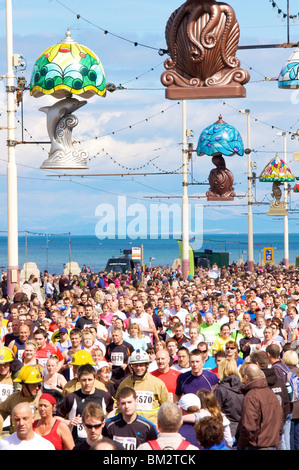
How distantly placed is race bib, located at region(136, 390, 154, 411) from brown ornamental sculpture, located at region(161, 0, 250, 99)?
3069mm

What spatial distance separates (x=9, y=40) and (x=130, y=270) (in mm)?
21609

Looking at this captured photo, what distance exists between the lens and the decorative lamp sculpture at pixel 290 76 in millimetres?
11562

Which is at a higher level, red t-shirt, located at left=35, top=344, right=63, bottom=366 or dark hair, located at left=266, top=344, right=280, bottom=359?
dark hair, located at left=266, top=344, right=280, bottom=359

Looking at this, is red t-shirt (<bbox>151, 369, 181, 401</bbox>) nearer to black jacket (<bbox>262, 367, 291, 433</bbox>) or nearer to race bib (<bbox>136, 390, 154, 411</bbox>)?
race bib (<bbox>136, 390, 154, 411</bbox>)

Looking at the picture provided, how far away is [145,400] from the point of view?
9578mm

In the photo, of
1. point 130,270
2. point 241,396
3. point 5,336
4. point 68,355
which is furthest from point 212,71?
point 130,270

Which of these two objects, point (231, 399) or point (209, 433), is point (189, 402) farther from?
point (231, 399)

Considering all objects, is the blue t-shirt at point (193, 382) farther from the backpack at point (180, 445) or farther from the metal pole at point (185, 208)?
the metal pole at point (185, 208)

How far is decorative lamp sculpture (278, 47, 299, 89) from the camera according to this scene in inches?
455

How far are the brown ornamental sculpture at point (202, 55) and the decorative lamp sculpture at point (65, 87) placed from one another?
7.13m

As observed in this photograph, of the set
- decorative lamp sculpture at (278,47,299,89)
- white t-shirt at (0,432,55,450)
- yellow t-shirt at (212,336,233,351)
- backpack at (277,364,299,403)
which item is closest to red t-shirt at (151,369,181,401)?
backpack at (277,364,299,403)

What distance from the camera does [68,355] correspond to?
42.2 feet

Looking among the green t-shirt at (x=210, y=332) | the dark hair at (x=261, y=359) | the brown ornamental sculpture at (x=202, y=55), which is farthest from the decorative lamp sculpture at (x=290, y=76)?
the green t-shirt at (x=210, y=332)
